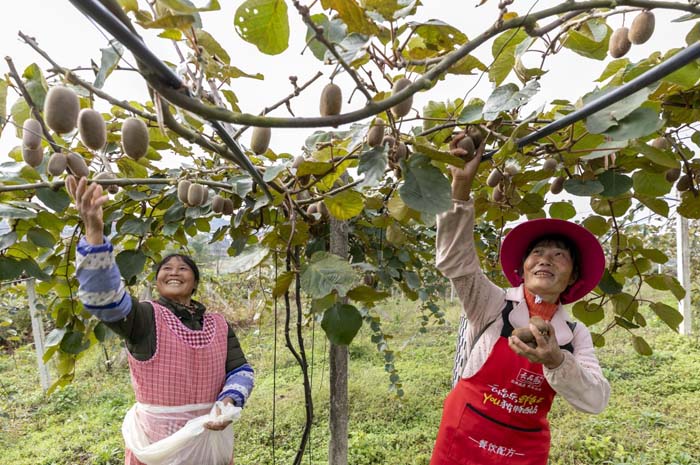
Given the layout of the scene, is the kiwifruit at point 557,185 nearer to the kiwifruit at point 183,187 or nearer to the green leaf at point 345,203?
the green leaf at point 345,203

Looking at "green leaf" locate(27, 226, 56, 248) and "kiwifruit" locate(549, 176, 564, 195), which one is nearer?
"kiwifruit" locate(549, 176, 564, 195)

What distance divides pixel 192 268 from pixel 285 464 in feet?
6.12

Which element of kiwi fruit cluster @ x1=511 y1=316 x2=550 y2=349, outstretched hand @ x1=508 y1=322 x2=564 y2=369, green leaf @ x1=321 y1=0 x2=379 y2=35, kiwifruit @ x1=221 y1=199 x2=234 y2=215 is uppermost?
green leaf @ x1=321 y1=0 x2=379 y2=35

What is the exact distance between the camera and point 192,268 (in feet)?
5.15

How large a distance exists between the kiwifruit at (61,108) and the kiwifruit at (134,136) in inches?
2.5

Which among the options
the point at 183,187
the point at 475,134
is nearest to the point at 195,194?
the point at 183,187

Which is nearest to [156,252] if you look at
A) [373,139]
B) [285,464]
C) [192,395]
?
[192,395]

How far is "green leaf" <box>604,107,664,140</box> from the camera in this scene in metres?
0.60

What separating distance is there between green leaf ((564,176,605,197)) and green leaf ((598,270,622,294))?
0.50m

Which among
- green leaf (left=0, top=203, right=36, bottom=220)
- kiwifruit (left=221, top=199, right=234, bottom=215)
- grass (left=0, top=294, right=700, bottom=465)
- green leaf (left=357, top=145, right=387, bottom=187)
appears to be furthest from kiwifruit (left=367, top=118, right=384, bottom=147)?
grass (left=0, top=294, right=700, bottom=465)

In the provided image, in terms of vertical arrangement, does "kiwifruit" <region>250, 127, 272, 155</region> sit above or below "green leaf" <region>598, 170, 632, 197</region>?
above

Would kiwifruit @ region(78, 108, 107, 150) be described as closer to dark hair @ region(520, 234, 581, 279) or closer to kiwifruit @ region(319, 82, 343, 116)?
kiwifruit @ region(319, 82, 343, 116)

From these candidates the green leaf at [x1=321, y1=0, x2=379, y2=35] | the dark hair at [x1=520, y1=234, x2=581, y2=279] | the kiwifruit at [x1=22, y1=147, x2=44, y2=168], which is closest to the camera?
the green leaf at [x1=321, y1=0, x2=379, y2=35]

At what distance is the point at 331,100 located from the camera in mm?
607
